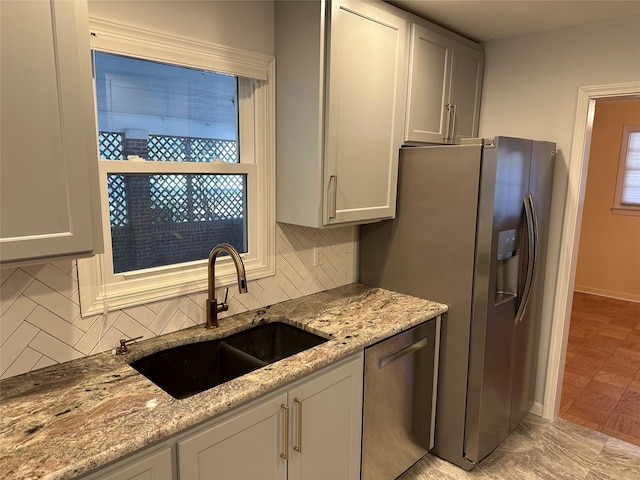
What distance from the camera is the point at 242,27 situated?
77.4 inches

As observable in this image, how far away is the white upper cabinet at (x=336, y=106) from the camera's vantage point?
1890 millimetres

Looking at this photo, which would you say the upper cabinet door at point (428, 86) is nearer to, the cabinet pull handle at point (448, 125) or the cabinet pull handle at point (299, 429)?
the cabinet pull handle at point (448, 125)

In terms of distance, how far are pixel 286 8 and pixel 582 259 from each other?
5.16 metres

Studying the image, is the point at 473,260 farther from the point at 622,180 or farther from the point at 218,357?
the point at 622,180

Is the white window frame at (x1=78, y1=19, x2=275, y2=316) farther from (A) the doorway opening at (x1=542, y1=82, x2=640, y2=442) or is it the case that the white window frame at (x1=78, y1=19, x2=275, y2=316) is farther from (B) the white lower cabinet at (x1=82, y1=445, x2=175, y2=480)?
(A) the doorway opening at (x1=542, y1=82, x2=640, y2=442)

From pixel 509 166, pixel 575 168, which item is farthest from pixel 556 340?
pixel 509 166

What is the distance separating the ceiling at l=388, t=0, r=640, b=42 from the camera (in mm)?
2129

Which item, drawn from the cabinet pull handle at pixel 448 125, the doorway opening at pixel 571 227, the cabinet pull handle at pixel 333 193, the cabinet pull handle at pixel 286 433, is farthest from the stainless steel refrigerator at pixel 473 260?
the cabinet pull handle at pixel 286 433

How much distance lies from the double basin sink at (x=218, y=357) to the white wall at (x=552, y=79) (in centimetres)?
169

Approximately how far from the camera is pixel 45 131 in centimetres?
113

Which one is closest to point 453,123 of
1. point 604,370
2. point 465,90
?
point 465,90

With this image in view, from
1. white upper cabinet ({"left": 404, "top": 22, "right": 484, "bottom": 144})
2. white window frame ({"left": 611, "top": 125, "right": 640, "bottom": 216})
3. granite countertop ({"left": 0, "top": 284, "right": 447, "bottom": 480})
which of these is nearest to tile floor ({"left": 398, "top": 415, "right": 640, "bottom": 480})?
granite countertop ({"left": 0, "top": 284, "right": 447, "bottom": 480})

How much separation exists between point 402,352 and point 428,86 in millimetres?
1386

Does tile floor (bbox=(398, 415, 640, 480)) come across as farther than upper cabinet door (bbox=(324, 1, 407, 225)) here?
Yes
